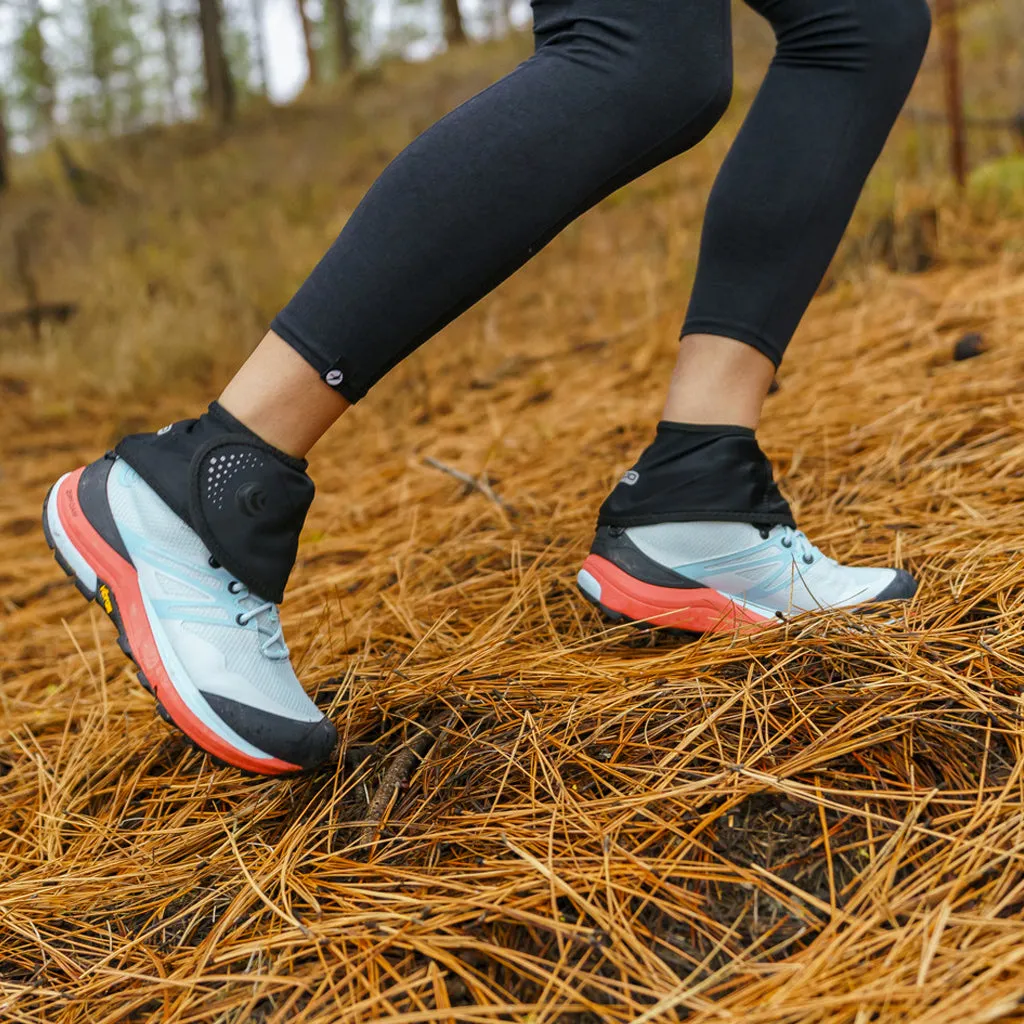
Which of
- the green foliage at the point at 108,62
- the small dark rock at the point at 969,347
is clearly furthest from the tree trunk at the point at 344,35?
the small dark rock at the point at 969,347

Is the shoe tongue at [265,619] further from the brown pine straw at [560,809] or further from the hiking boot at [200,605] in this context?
the brown pine straw at [560,809]

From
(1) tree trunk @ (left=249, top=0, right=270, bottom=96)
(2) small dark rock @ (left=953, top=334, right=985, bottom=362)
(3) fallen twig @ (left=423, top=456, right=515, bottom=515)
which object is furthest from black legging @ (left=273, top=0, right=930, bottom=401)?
(1) tree trunk @ (left=249, top=0, right=270, bottom=96)

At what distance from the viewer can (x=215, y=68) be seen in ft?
33.0

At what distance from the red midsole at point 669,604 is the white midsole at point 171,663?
18.3 inches

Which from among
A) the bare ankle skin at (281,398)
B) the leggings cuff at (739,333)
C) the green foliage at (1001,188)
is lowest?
the green foliage at (1001,188)

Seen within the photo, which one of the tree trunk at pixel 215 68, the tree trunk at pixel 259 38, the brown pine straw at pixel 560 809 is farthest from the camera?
the tree trunk at pixel 259 38

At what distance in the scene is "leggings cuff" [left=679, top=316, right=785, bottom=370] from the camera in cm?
110

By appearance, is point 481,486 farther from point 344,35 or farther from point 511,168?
point 344,35

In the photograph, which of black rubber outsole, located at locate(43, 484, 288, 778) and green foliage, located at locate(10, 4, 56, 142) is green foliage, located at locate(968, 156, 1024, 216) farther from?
green foliage, located at locate(10, 4, 56, 142)

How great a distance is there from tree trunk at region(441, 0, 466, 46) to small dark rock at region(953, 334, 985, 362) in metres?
10.9

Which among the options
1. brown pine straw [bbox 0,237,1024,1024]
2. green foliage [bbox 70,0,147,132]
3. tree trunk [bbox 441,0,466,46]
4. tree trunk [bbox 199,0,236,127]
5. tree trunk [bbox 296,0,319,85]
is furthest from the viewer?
green foliage [bbox 70,0,147,132]

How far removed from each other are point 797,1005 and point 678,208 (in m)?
4.08

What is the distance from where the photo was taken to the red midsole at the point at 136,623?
2.90ft

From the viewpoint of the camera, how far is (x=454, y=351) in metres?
3.37
